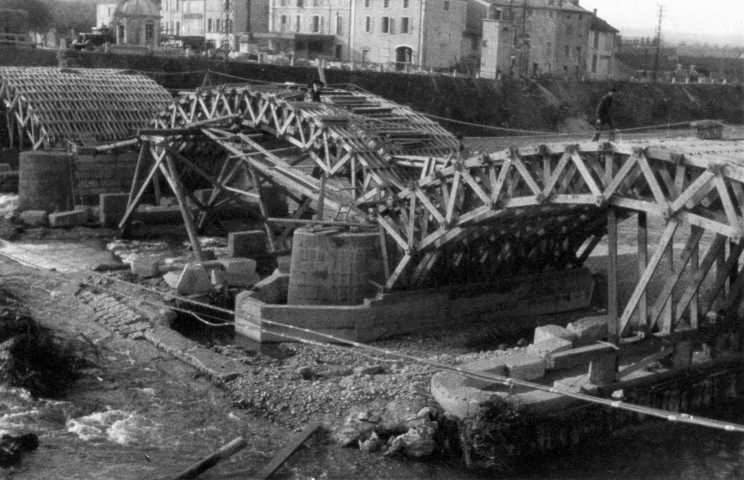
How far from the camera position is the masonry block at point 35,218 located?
1777 inches

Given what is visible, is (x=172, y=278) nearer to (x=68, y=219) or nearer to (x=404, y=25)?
(x=68, y=219)

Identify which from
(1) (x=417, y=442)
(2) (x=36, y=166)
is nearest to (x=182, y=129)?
(2) (x=36, y=166)

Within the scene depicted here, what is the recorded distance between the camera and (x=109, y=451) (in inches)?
800

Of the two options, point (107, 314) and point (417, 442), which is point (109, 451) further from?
point (107, 314)

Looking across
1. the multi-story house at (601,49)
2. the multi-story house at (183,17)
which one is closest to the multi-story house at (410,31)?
the multi-story house at (183,17)

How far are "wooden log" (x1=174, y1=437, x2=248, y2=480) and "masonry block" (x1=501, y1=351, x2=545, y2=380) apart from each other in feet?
18.7

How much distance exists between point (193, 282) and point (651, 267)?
561 inches

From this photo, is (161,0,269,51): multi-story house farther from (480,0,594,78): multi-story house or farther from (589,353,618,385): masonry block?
(589,353,618,385): masonry block

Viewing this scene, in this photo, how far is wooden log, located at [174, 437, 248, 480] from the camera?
18719 mm

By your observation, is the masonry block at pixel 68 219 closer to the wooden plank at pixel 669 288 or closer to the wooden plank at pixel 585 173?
the wooden plank at pixel 585 173

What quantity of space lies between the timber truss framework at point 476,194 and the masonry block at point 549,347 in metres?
1.30

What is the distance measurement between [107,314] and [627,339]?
13494mm

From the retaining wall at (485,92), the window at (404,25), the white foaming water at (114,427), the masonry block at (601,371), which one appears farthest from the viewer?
the window at (404,25)

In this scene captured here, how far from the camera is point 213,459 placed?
19125 millimetres
